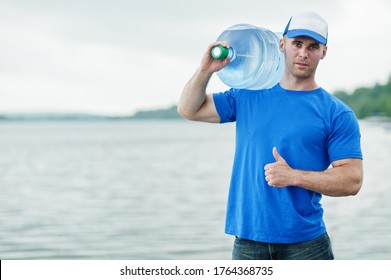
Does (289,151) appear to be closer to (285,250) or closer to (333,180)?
(333,180)

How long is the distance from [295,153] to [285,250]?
15.1 inches

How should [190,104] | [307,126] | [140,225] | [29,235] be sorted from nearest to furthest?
[307,126] < [190,104] < [29,235] < [140,225]

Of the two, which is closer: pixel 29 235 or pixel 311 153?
pixel 311 153

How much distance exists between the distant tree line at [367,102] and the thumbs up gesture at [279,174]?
3140 inches

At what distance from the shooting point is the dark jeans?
9.39 feet

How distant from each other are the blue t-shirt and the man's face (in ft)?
0.27

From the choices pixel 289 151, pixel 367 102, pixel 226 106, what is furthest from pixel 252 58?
pixel 367 102

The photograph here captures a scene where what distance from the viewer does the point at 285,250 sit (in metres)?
2.88

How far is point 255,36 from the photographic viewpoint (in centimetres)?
321

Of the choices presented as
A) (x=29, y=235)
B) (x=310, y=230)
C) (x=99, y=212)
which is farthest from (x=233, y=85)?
(x=99, y=212)

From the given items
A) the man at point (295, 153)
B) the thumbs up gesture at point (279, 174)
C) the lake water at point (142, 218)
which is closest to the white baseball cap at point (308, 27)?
the man at point (295, 153)

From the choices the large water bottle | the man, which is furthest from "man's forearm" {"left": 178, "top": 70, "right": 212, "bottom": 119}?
the large water bottle
